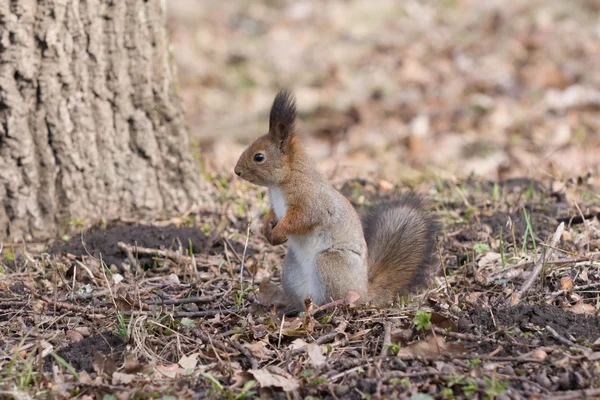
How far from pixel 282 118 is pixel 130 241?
1229 millimetres

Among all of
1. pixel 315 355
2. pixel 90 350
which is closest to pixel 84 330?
pixel 90 350

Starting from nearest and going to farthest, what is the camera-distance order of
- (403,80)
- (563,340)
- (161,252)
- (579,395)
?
1. (579,395)
2. (563,340)
3. (161,252)
4. (403,80)

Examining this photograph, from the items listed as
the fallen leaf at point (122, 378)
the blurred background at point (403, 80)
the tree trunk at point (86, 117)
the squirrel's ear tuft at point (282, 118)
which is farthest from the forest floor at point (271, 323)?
the blurred background at point (403, 80)

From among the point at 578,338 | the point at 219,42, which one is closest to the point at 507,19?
the point at 219,42

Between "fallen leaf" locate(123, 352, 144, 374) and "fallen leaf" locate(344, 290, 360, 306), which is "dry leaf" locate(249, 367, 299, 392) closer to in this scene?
"fallen leaf" locate(123, 352, 144, 374)

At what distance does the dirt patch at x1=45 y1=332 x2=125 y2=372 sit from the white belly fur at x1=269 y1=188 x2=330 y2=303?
2.74ft

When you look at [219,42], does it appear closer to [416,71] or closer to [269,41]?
[269,41]

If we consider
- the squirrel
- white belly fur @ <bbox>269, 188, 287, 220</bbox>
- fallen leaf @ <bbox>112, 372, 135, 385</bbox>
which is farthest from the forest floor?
white belly fur @ <bbox>269, 188, 287, 220</bbox>

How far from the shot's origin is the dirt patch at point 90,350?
267cm

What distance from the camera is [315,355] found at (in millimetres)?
2648

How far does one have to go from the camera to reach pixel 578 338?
2627 millimetres

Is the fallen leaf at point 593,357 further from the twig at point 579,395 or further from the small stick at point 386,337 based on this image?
the small stick at point 386,337

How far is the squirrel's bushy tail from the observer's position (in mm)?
3309

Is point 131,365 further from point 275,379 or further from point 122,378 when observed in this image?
point 275,379
